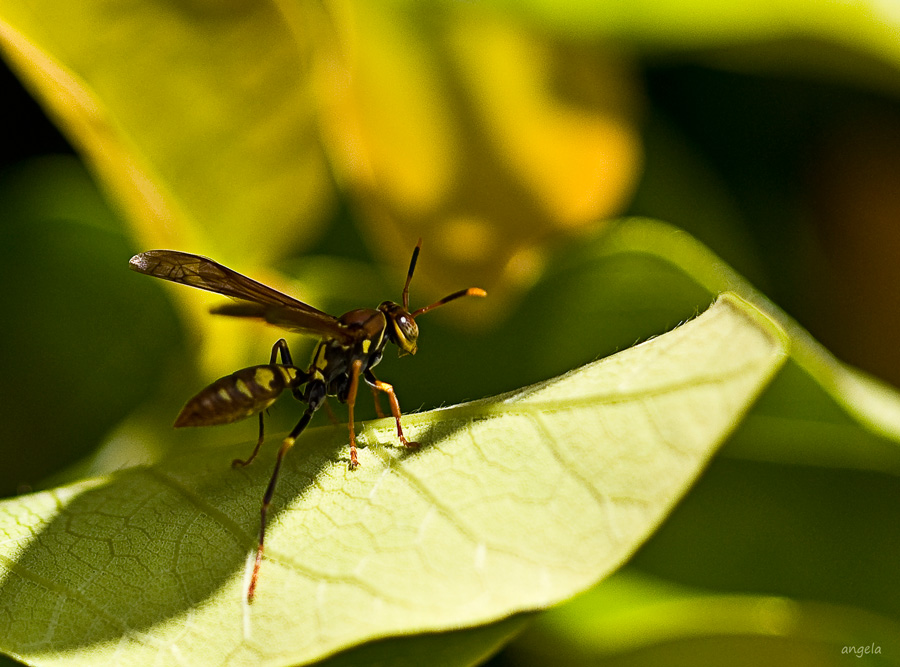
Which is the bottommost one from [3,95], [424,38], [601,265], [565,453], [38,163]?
[565,453]

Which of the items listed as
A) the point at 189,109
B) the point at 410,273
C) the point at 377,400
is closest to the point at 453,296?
the point at 410,273

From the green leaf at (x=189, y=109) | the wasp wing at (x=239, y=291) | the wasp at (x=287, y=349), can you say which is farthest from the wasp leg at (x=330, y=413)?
the green leaf at (x=189, y=109)

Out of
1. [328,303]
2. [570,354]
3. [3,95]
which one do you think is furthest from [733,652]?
[3,95]

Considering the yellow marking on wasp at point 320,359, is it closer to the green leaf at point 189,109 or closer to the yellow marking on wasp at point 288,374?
the yellow marking on wasp at point 288,374

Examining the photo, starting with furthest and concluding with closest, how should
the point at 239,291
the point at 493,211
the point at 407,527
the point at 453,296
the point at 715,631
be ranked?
the point at 493,211 → the point at 453,296 → the point at 239,291 → the point at 715,631 → the point at 407,527

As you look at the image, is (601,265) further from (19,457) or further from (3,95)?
(3,95)

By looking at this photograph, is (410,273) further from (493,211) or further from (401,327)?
(493,211)

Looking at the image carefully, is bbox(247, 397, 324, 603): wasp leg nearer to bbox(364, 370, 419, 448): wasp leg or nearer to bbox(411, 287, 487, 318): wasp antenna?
bbox(364, 370, 419, 448): wasp leg
